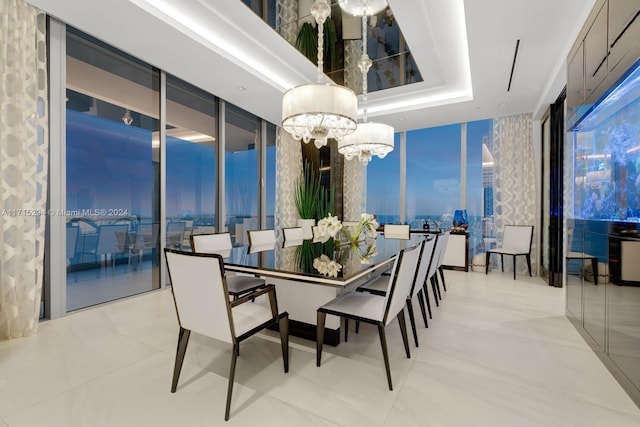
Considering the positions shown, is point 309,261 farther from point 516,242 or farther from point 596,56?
point 516,242

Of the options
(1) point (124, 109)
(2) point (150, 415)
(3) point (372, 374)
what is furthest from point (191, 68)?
(3) point (372, 374)

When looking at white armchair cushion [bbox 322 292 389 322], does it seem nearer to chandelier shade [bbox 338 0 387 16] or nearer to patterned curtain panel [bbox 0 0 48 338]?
patterned curtain panel [bbox 0 0 48 338]

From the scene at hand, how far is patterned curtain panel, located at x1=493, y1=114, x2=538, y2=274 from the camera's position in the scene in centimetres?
504

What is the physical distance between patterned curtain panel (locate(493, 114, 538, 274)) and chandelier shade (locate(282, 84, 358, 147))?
3748 millimetres

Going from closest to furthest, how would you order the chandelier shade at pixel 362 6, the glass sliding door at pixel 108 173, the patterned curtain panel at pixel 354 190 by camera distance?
the glass sliding door at pixel 108 173 < the chandelier shade at pixel 362 6 < the patterned curtain panel at pixel 354 190

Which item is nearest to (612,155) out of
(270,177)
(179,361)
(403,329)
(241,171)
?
(403,329)

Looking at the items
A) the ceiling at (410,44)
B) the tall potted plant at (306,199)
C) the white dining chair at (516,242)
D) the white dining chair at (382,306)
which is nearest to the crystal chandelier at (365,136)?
the ceiling at (410,44)

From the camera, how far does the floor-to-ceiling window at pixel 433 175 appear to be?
19.6 ft

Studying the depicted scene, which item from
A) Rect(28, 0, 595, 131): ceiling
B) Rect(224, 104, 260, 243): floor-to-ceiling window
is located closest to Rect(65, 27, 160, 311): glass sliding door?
Rect(28, 0, 595, 131): ceiling

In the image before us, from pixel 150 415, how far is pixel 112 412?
21 centimetres

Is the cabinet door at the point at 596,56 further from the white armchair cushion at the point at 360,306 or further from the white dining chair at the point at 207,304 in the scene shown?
the white dining chair at the point at 207,304

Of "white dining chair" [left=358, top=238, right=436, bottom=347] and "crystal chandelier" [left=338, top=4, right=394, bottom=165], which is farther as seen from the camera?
"crystal chandelier" [left=338, top=4, right=394, bottom=165]

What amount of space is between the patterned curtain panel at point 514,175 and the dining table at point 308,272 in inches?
142

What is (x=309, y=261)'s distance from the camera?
7.75 feet
